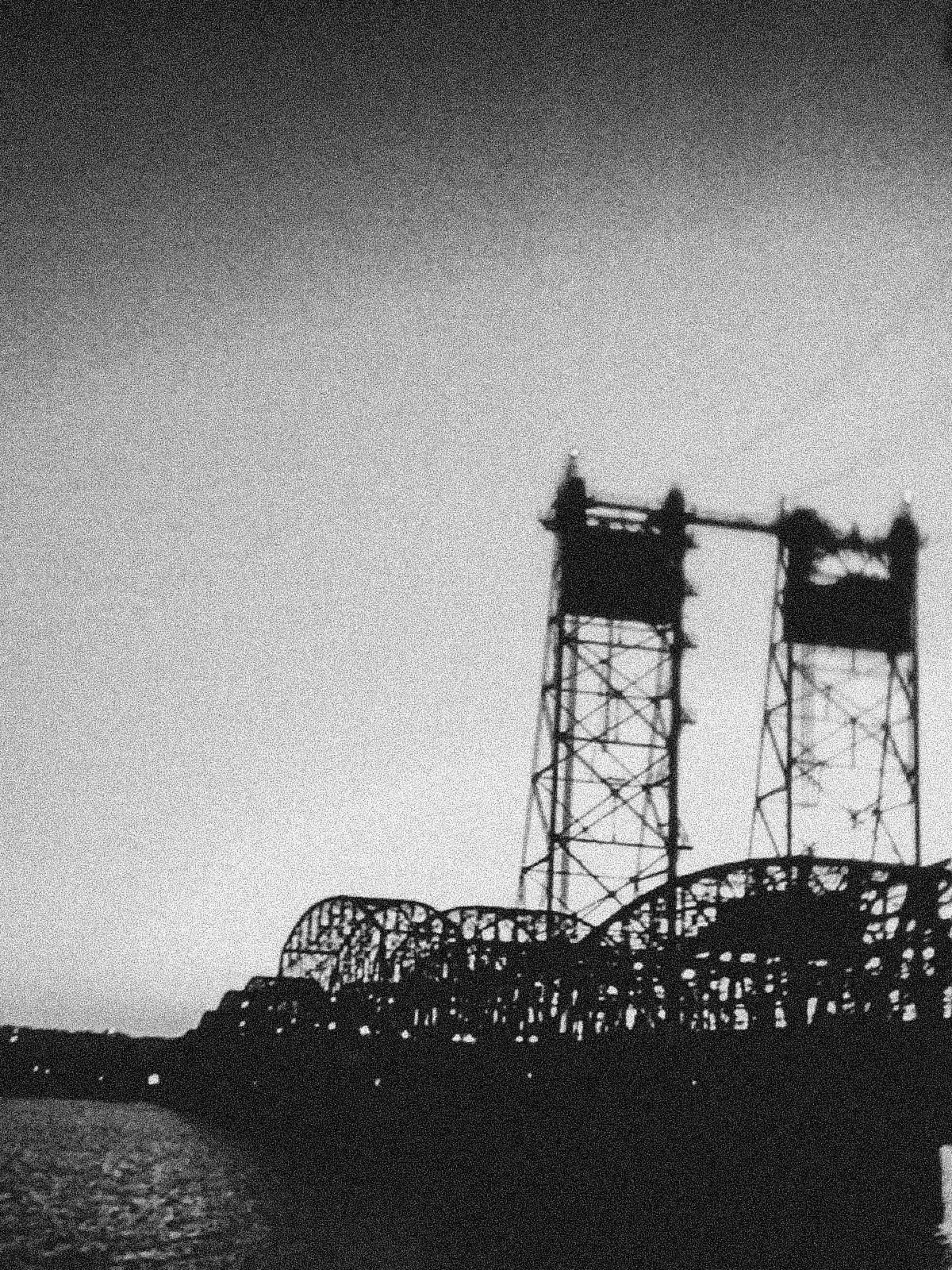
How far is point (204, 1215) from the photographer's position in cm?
1836

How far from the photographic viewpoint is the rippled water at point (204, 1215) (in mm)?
14648

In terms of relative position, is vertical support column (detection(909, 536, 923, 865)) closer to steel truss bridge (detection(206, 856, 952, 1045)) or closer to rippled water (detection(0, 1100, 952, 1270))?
steel truss bridge (detection(206, 856, 952, 1045))

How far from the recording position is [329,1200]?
20.1 meters

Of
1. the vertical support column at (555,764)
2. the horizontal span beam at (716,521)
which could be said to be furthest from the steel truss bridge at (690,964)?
the horizontal span beam at (716,521)

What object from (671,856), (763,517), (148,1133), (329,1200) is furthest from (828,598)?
(148,1133)

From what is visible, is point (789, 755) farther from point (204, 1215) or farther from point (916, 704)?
point (204, 1215)

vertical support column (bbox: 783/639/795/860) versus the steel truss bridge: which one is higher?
vertical support column (bbox: 783/639/795/860)

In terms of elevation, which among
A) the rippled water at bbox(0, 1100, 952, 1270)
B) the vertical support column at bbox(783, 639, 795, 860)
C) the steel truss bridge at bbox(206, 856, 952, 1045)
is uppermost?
the vertical support column at bbox(783, 639, 795, 860)

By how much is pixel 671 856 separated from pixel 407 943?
31.2 ft

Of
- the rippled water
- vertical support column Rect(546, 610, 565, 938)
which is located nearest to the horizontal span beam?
vertical support column Rect(546, 610, 565, 938)

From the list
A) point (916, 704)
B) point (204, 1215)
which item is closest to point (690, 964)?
point (204, 1215)

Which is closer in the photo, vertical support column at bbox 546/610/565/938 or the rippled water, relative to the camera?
the rippled water

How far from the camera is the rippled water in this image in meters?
14.6

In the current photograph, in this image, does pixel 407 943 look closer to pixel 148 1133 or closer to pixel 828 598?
pixel 148 1133
